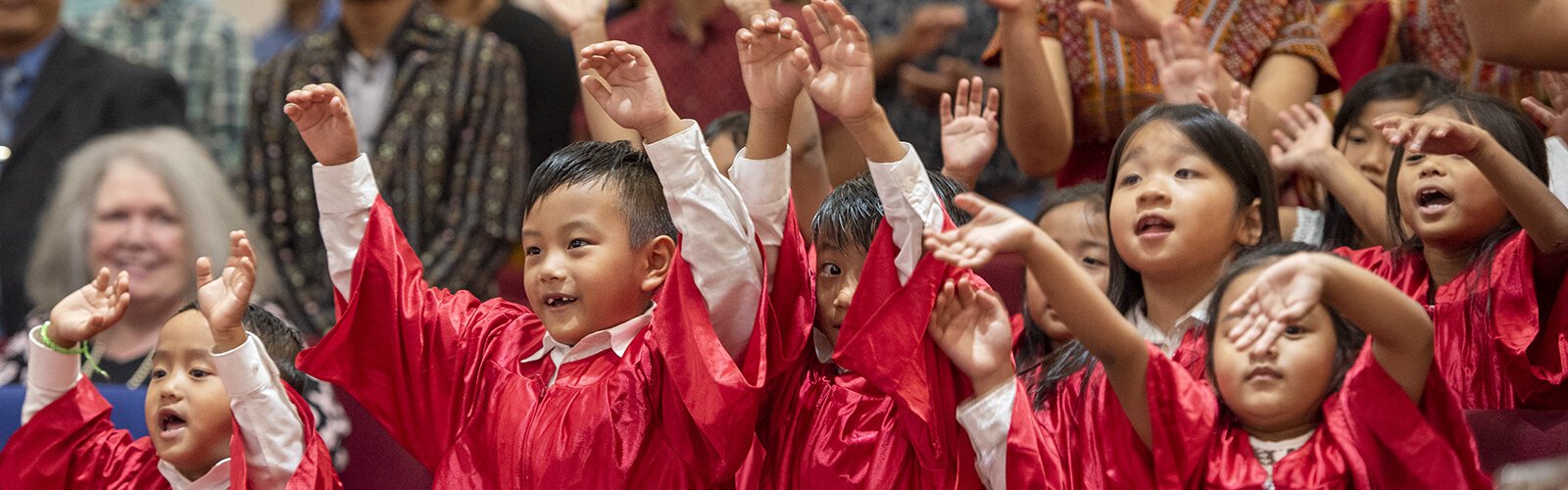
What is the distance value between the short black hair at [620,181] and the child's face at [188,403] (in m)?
0.55

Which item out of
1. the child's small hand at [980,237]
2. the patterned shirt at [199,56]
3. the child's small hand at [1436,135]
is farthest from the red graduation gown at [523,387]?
the patterned shirt at [199,56]

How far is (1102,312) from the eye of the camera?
2.00 metres

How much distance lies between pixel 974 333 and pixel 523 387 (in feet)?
2.09

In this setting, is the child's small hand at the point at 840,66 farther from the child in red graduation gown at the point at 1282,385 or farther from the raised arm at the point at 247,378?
the raised arm at the point at 247,378

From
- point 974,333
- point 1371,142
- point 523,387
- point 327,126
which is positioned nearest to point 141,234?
point 327,126

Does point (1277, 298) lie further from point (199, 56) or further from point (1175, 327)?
point (199, 56)

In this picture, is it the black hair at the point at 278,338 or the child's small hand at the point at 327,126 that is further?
the black hair at the point at 278,338

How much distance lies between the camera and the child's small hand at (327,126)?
2.43 m

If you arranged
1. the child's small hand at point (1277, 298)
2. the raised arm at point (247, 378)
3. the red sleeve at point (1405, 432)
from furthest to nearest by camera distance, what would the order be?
the raised arm at point (247, 378)
the red sleeve at point (1405, 432)
the child's small hand at point (1277, 298)

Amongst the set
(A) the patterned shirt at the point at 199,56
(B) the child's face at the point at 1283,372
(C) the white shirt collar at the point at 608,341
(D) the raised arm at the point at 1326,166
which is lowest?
(A) the patterned shirt at the point at 199,56

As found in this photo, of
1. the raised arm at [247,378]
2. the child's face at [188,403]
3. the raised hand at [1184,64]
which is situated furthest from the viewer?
the raised hand at [1184,64]

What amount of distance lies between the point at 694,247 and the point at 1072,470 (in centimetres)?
55

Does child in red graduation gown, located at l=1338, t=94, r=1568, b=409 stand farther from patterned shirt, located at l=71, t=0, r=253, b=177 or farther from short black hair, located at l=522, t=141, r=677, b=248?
patterned shirt, located at l=71, t=0, r=253, b=177

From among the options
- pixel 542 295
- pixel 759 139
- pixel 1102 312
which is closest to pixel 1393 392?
pixel 1102 312
